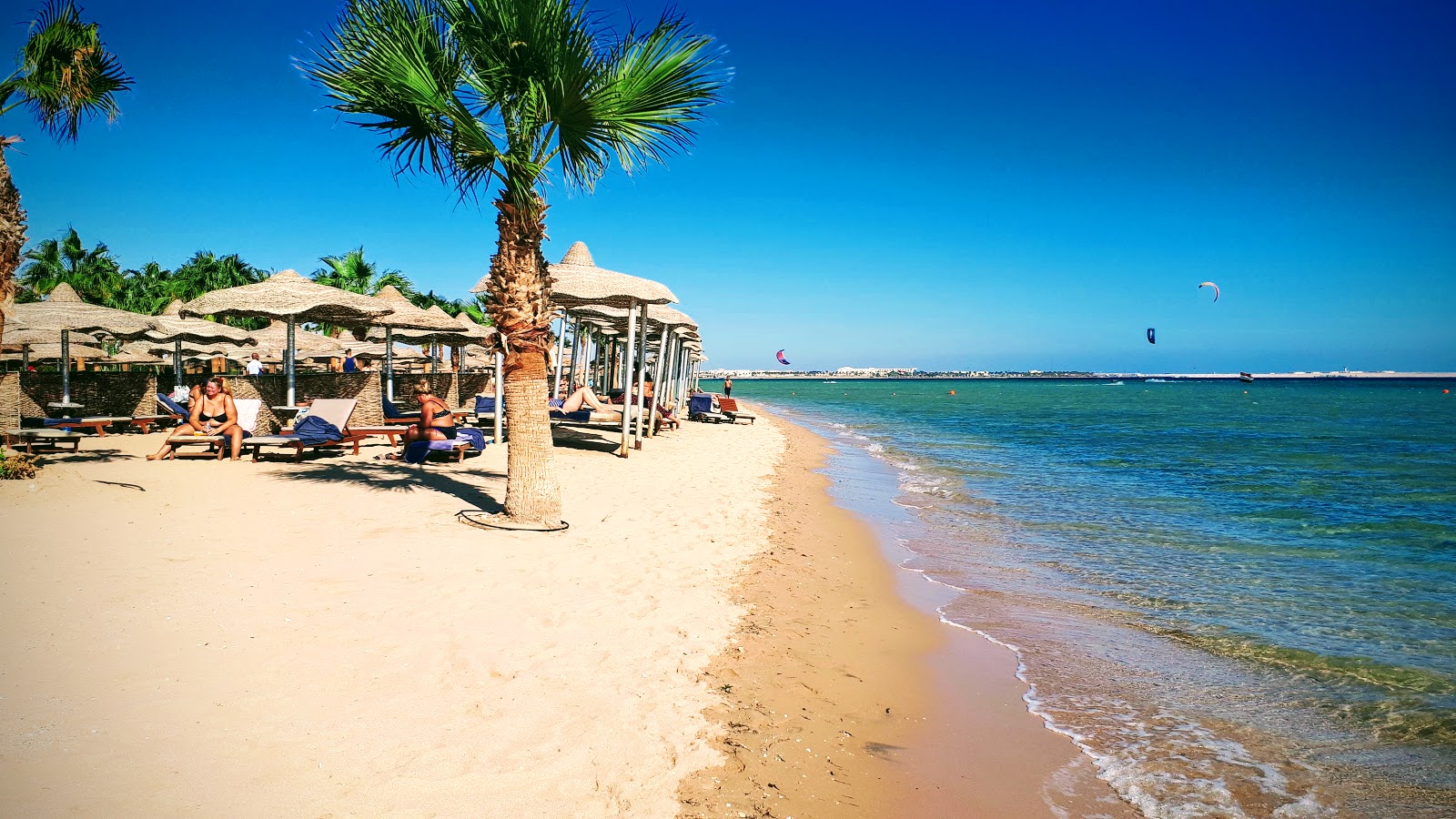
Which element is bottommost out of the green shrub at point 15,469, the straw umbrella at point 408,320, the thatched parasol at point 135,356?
the green shrub at point 15,469

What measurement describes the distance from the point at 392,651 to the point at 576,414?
964 centimetres

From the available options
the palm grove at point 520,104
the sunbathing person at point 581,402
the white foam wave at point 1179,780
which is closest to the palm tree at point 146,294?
the sunbathing person at point 581,402

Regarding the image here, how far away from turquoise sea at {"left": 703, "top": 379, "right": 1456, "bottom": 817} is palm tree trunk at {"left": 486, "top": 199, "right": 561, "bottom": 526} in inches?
143

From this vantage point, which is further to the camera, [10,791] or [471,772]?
[471,772]

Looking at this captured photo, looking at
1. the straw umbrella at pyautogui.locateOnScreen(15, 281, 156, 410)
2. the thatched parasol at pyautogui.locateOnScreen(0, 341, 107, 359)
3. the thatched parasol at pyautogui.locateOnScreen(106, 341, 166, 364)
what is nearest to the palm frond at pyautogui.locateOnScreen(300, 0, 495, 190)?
the straw umbrella at pyautogui.locateOnScreen(15, 281, 156, 410)

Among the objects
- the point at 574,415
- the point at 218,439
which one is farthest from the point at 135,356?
the point at 574,415

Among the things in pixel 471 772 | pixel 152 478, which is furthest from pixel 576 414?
pixel 471 772

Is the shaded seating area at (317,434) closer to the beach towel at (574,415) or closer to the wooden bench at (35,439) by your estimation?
the wooden bench at (35,439)

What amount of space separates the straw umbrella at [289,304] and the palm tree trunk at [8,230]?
338cm

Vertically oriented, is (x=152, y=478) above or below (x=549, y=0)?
below

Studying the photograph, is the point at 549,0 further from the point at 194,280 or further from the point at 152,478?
the point at 194,280

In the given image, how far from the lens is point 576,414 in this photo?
13070 millimetres

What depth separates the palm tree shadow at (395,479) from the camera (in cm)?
738

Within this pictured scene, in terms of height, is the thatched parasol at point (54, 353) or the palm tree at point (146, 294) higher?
the palm tree at point (146, 294)
